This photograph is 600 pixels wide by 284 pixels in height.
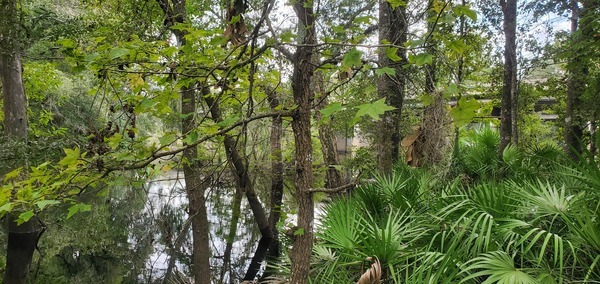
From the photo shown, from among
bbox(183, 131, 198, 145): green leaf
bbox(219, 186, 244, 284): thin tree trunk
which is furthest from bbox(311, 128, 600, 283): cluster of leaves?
bbox(219, 186, 244, 284): thin tree trunk

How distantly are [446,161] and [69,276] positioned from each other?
7976mm

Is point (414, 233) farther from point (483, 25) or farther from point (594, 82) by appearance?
point (483, 25)

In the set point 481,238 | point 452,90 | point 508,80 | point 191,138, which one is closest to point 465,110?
point 452,90

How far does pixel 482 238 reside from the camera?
9.21ft

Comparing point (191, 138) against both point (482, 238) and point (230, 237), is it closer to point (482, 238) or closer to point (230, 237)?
point (482, 238)

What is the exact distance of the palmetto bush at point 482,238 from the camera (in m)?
2.56

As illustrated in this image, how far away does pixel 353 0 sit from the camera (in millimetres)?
7332

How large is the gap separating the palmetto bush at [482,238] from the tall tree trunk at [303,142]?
104cm

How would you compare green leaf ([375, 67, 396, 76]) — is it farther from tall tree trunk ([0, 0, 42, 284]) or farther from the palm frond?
tall tree trunk ([0, 0, 42, 284])

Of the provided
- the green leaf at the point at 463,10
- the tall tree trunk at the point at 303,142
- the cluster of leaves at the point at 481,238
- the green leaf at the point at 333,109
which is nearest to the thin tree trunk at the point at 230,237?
the cluster of leaves at the point at 481,238

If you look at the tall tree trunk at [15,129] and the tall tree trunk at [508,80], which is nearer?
the tall tree trunk at [508,80]

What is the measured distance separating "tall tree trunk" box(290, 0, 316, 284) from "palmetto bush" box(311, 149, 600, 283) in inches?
41.1

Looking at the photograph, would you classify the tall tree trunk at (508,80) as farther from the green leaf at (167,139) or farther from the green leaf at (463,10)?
the green leaf at (167,139)

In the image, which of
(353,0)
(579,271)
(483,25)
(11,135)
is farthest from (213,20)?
(579,271)
